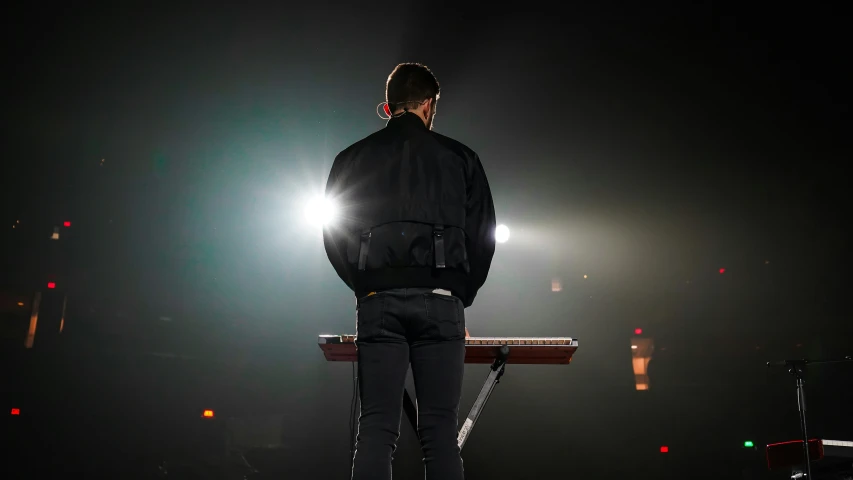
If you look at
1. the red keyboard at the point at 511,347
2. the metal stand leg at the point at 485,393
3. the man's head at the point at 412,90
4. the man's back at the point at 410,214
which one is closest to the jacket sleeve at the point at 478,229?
the man's back at the point at 410,214

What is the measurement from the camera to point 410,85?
1.78 metres

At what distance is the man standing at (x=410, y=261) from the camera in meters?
1.41

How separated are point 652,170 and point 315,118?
481 cm

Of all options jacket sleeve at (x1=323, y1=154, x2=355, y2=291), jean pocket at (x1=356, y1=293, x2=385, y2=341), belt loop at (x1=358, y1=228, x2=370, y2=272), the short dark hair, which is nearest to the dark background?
the short dark hair

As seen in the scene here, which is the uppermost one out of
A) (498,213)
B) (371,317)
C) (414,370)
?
(498,213)

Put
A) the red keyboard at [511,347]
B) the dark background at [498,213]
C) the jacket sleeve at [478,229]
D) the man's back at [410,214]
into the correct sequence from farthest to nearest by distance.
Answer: the dark background at [498,213] → the red keyboard at [511,347] → the jacket sleeve at [478,229] → the man's back at [410,214]

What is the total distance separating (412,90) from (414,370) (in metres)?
0.99

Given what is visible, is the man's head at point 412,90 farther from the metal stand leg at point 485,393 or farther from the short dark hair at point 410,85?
the metal stand leg at point 485,393

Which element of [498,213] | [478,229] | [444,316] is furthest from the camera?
[498,213]

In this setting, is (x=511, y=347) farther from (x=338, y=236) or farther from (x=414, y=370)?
(x=338, y=236)

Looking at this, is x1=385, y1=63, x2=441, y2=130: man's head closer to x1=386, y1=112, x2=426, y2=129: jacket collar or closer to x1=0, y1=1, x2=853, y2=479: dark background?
x1=386, y1=112, x2=426, y2=129: jacket collar

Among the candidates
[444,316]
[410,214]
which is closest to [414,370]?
[444,316]

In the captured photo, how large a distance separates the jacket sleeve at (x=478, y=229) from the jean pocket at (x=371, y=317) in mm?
320

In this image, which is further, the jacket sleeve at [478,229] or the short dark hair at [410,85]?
the short dark hair at [410,85]
